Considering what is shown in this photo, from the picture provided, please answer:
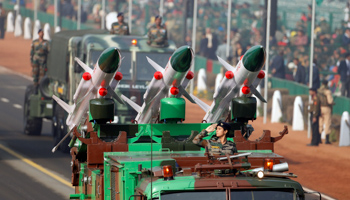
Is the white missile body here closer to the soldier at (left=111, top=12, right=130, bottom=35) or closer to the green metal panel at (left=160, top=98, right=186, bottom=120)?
the green metal panel at (left=160, top=98, right=186, bottom=120)

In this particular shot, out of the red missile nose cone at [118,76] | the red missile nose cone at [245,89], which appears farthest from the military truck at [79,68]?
the red missile nose cone at [245,89]

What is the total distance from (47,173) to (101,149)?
10.2m

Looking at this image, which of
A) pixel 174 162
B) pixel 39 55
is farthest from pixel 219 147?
pixel 39 55

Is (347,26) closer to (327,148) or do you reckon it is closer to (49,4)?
(327,148)

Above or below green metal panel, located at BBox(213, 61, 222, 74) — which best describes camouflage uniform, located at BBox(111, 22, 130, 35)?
above

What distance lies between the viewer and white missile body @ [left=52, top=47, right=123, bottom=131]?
55.8 ft

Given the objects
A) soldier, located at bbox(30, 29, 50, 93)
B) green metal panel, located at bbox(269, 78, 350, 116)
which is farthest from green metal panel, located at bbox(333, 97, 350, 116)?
soldier, located at bbox(30, 29, 50, 93)

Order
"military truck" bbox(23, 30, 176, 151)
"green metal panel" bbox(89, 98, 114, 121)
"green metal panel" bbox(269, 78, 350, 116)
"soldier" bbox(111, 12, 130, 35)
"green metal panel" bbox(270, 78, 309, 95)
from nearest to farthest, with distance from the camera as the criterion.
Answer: "green metal panel" bbox(89, 98, 114, 121)
"military truck" bbox(23, 30, 176, 151)
"soldier" bbox(111, 12, 130, 35)
"green metal panel" bbox(269, 78, 350, 116)
"green metal panel" bbox(270, 78, 309, 95)

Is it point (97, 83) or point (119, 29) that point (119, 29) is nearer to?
point (119, 29)

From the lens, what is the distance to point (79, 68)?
2342 centimetres

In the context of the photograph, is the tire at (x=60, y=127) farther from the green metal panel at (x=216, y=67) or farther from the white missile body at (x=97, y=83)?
the green metal panel at (x=216, y=67)

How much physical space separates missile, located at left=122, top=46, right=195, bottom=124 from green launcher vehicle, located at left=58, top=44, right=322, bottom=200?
0.10 ft

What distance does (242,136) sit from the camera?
1304cm

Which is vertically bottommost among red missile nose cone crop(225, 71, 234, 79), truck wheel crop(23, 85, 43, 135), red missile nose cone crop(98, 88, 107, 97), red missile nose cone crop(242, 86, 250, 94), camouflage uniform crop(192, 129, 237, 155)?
truck wheel crop(23, 85, 43, 135)
